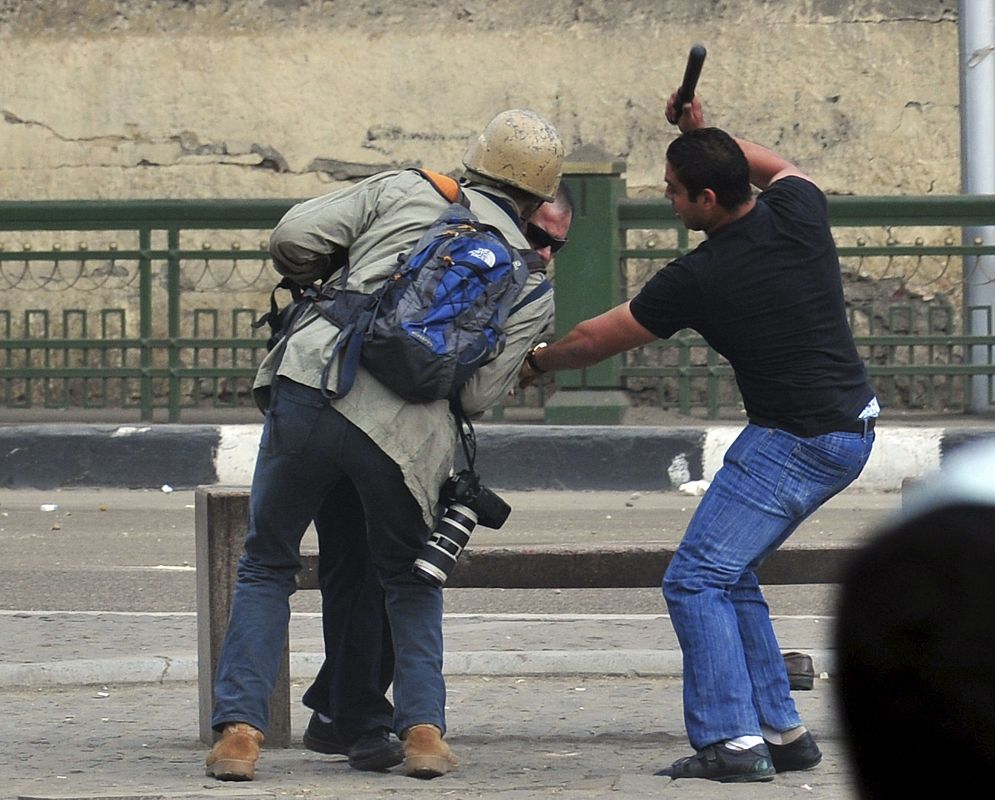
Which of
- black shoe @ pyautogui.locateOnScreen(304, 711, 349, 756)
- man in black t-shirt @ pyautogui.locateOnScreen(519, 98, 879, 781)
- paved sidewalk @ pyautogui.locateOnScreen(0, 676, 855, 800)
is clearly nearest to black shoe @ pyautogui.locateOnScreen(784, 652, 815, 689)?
paved sidewalk @ pyautogui.locateOnScreen(0, 676, 855, 800)

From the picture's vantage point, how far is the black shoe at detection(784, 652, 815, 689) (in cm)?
487

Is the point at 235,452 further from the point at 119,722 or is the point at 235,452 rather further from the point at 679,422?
the point at 119,722

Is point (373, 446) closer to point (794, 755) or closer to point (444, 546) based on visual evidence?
point (444, 546)

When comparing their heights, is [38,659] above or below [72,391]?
below

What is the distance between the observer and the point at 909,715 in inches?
58.2

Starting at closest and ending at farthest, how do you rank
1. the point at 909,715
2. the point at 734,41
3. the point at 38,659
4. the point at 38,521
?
the point at 909,715 < the point at 38,659 < the point at 38,521 < the point at 734,41

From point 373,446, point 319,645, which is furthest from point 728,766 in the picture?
point 319,645

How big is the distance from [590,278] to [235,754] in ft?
22.8

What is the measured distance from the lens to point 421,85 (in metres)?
15.1

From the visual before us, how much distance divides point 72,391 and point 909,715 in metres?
10.6

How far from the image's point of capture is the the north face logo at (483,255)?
4.31 m

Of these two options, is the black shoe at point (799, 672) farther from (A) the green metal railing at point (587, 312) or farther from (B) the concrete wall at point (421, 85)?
(B) the concrete wall at point (421, 85)

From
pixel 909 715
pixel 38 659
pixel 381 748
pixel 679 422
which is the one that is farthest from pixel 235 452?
pixel 909 715

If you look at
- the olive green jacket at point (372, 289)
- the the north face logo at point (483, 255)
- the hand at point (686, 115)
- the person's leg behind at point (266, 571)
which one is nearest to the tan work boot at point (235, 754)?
the person's leg behind at point (266, 571)
